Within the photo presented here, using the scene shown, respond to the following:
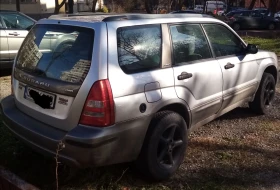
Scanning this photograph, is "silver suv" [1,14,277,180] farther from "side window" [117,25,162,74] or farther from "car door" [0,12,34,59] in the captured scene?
"car door" [0,12,34,59]

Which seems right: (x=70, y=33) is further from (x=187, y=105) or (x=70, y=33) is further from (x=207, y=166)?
(x=207, y=166)

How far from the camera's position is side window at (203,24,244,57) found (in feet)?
14.7

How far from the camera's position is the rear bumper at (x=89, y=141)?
9.95 feet

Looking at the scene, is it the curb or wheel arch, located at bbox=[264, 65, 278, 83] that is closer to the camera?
the curb

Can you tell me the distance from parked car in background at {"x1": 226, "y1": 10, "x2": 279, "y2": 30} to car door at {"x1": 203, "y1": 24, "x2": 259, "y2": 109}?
2150cm

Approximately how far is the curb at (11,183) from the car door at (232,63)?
8.62 feet

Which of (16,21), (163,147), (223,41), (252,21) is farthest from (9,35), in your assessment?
(252,21)

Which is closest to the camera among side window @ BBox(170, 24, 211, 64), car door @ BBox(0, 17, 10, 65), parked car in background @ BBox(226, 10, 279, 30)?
side window @ BBox(170, 24, 211, 64)

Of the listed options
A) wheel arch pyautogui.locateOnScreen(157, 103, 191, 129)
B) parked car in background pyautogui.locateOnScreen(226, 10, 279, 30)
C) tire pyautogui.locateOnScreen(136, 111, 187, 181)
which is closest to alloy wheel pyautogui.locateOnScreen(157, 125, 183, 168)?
tire pyautogui.locateOnScreen(136, 111, 187, 181)

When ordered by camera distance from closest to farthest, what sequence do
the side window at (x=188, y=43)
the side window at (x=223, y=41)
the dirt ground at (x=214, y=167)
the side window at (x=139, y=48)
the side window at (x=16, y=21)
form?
the side window at (x=139, y=48)
the dirt ground at (x=214, y=167)
the side window at (x=188, y=43)
the side window at (x=223, y=41)
the side window at (x=16, y=21)

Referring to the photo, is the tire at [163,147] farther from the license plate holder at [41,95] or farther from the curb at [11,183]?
the curb at [11,183]

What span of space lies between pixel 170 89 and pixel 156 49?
16.5 inches

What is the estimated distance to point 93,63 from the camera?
311 centimetres

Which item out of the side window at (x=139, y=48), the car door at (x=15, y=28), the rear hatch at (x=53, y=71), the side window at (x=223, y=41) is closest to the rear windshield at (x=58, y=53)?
the rear hatch at (x=53, y=71)
